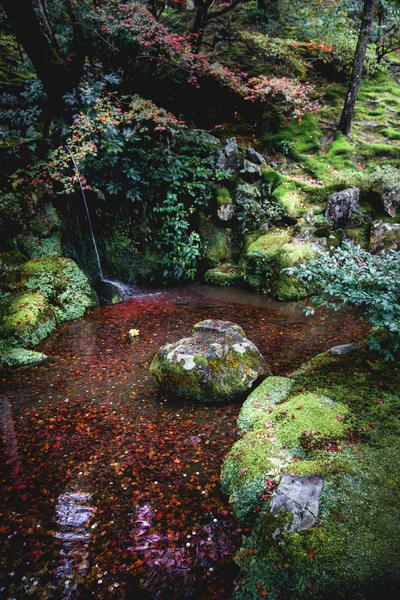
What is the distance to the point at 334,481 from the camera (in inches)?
119

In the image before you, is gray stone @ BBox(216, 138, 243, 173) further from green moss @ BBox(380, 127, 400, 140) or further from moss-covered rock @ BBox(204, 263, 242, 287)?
green moss @ BBox(380, 127, 400, 140)

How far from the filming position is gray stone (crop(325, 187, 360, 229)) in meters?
9.88

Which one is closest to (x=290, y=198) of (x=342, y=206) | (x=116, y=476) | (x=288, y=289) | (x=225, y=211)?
(x=342, y=206)

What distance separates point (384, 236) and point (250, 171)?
458 cm

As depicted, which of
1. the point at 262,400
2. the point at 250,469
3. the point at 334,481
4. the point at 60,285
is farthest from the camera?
the point at 60,285

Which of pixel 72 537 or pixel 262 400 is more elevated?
pixel 262 400

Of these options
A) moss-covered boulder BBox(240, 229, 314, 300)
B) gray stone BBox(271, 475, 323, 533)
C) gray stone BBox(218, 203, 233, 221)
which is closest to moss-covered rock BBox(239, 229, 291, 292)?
moss-covered boulder BBox(240, 229, 314, 300)

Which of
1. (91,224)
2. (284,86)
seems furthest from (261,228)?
(91,224)

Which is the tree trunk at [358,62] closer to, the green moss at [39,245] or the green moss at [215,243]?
the green moss at [215,243]

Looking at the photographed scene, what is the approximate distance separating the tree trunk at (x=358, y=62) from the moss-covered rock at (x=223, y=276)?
7029mm

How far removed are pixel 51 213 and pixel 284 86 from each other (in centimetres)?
781

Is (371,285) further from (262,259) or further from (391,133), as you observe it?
(391,133)

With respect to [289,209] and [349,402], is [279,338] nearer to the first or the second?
[349,402]

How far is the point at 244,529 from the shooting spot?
320 cm
